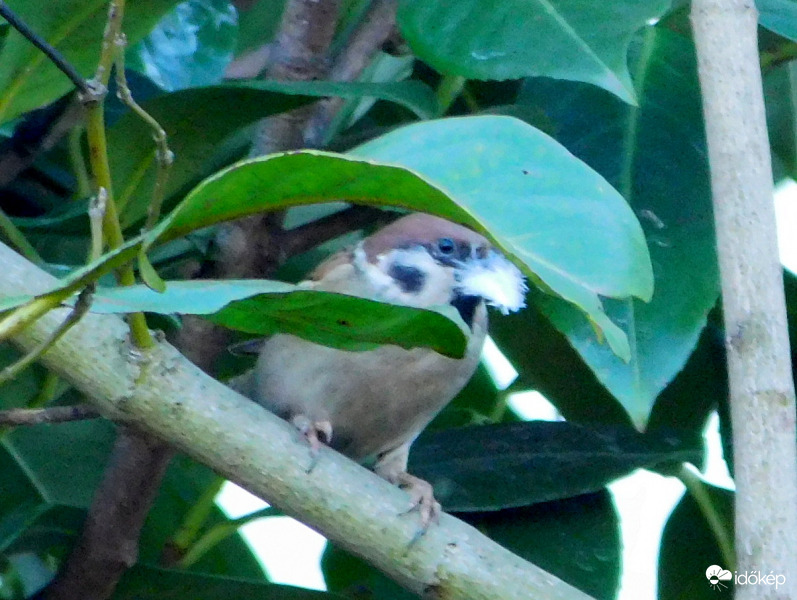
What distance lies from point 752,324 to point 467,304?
1.51 ft

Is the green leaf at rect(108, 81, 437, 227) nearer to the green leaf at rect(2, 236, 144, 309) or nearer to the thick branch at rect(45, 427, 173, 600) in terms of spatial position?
the thick branch at rect(45, 427, 173, 600)

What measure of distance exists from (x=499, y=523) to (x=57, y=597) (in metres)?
0.44

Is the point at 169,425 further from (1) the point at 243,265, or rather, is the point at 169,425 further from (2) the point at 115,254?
(1) the point at 243,265

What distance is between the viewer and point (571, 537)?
1.08 m

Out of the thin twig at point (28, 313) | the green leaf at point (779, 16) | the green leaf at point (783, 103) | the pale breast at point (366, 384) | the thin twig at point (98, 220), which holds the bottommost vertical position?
the thin twig at point (28, 313)

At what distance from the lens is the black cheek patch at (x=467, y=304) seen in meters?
1.07

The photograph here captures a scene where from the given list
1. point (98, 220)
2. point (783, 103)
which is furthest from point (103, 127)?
point (783, 103)

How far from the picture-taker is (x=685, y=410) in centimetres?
119

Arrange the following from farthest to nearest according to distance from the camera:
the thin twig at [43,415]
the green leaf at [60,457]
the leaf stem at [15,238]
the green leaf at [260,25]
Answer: the green leaf at [260,25], the green leaf at [60,457], the leaf stem at [15,238], the thin twig at [43,415]

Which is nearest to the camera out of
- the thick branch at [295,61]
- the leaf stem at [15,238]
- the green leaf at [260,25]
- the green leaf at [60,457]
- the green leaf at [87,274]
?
the green leaf at [87,274]

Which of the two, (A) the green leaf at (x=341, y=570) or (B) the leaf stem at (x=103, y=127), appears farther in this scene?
(A) the green leaf at (x=341, y=570)

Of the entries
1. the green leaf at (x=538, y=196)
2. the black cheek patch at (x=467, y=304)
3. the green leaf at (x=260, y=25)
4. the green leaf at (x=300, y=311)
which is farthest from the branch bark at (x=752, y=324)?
the green leaf at (x=260, y=25)

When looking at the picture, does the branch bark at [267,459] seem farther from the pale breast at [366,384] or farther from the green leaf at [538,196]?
the pale breast at [366,384]

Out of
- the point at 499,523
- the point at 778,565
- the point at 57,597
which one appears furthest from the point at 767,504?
the point at 57,597
